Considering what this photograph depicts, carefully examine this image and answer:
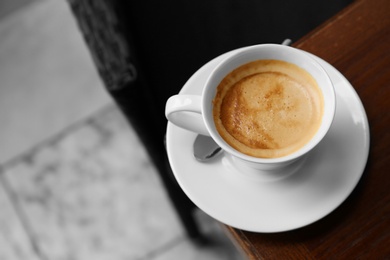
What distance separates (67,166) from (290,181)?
0.90 m

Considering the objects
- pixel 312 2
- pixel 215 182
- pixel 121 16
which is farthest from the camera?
pixel 312 2

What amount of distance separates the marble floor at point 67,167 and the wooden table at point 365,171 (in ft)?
2.28

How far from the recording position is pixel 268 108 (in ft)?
2.12

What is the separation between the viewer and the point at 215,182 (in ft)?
2.18

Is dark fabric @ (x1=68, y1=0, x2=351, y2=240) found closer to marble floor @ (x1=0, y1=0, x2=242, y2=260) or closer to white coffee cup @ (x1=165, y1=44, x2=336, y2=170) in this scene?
white coffee cup @ (x1=165, y1=44, x2=336, y2=170)

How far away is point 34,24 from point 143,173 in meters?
0.56

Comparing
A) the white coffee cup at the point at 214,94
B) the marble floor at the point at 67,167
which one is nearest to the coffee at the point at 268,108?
the white coffee cup at the point at 214,94

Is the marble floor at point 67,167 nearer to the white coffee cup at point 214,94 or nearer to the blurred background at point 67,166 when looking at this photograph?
the blurred background at point 67,166

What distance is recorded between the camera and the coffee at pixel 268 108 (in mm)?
633

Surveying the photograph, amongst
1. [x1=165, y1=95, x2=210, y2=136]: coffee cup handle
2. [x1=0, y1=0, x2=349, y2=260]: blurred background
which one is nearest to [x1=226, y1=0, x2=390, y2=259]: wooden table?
[x1=165, y1=95, x2=210, y2=136]: coffee cup handle

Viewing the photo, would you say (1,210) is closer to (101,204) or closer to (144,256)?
(101,204)

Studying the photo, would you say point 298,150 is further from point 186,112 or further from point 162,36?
point 162,36

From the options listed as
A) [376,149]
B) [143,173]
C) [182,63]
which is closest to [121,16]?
[182,63]

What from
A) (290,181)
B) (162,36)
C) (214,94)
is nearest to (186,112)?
(214,94)
